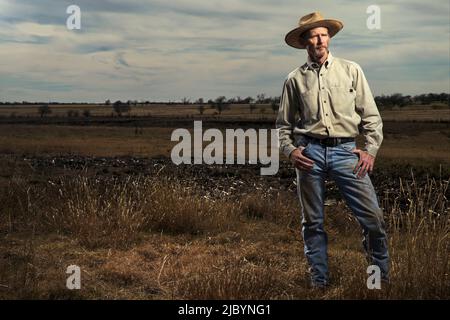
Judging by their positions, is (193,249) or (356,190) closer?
(356,190)

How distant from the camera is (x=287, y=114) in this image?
14.0 ft

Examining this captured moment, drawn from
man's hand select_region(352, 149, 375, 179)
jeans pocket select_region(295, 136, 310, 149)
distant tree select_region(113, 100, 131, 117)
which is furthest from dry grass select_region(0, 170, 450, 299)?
distant tree select_region(113, 100, 131, 117)

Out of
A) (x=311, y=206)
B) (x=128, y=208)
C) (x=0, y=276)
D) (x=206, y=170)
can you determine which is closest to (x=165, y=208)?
(x=128, y=208)

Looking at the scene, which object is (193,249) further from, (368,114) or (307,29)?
(307,29)

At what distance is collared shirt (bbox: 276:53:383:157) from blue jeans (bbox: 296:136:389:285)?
0.41 ft

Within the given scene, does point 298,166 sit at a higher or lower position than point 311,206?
higher

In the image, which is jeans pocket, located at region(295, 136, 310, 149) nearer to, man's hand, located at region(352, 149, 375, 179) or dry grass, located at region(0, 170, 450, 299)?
man's hand, located at region(352, 149, 375, 179)

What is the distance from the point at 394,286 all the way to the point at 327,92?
153 centimetres

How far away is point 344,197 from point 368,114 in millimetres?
648

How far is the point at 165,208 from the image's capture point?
7301 mm

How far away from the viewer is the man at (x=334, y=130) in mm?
4035

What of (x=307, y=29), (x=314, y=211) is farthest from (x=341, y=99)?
(x=314, y=211)
